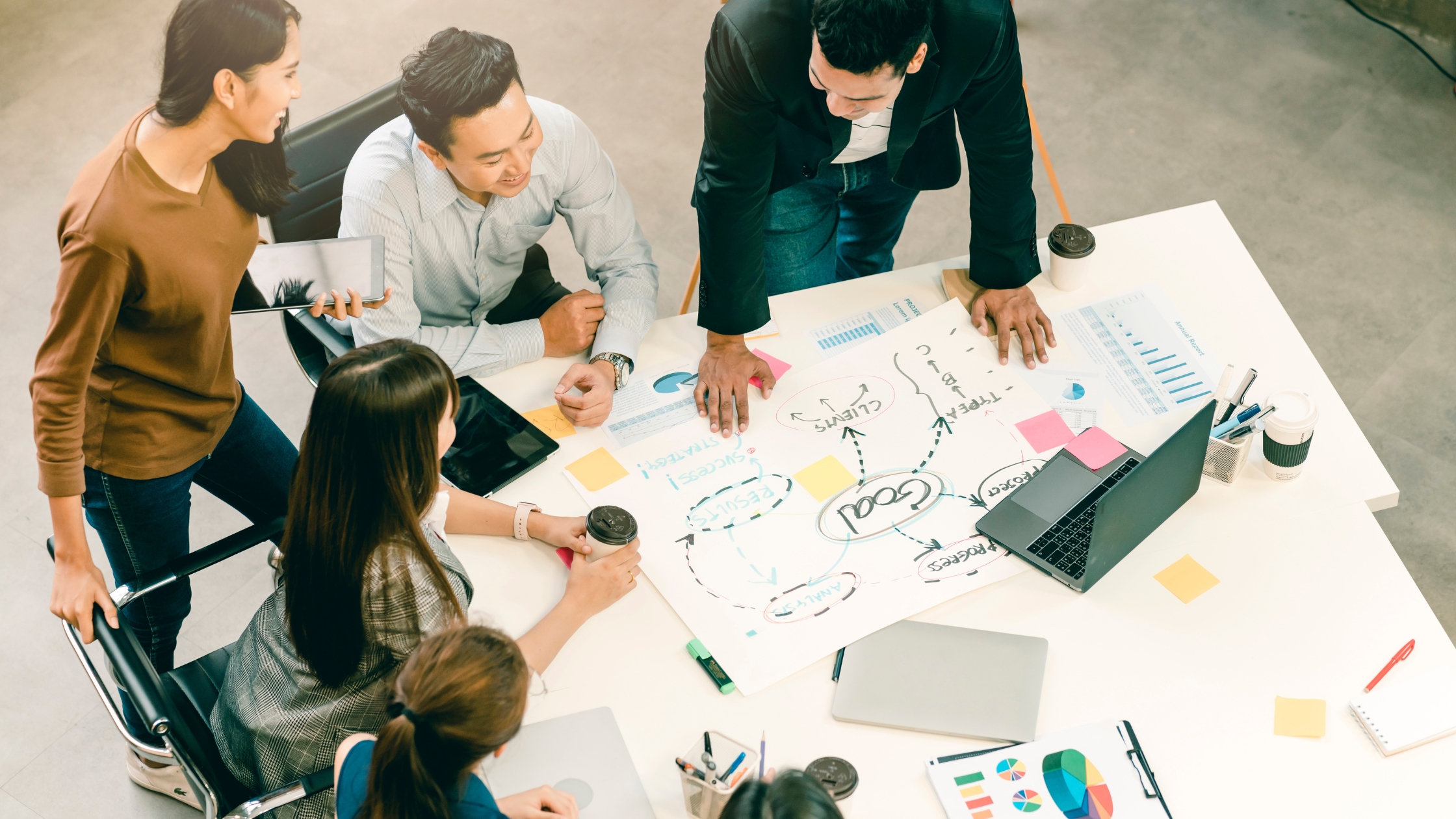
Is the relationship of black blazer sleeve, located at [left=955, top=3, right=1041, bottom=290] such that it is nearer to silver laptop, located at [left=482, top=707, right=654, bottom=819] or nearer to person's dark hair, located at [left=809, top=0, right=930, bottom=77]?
person's dark hair, located at [left=809, top=0, right=930, bottom=77]

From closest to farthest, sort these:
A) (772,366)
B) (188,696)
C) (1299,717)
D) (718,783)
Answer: (718,783), (1299,717), (188,696), (772,366)

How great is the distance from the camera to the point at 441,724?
1.11m

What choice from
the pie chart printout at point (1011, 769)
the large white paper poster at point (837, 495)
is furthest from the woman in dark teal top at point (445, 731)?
the pie chart printout at point (1011, 769)

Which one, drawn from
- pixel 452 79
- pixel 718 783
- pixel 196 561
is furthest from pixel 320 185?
pixel 718 783

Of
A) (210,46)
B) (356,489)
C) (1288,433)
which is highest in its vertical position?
(210,46)

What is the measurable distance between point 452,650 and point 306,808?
471 mm

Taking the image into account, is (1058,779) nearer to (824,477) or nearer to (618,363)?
(824,477)

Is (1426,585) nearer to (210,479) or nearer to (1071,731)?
(1071,731)

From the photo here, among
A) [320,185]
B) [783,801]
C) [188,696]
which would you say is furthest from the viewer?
[320,185]

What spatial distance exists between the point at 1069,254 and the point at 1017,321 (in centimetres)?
17

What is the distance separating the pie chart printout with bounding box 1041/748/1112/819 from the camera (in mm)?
1302

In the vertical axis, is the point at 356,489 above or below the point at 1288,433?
above

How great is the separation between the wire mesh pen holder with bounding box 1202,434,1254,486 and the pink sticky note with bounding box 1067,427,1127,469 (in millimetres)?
119

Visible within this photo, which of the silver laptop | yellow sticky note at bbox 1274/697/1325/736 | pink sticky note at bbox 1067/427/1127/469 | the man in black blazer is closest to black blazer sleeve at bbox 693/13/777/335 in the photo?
the man in black blazer
